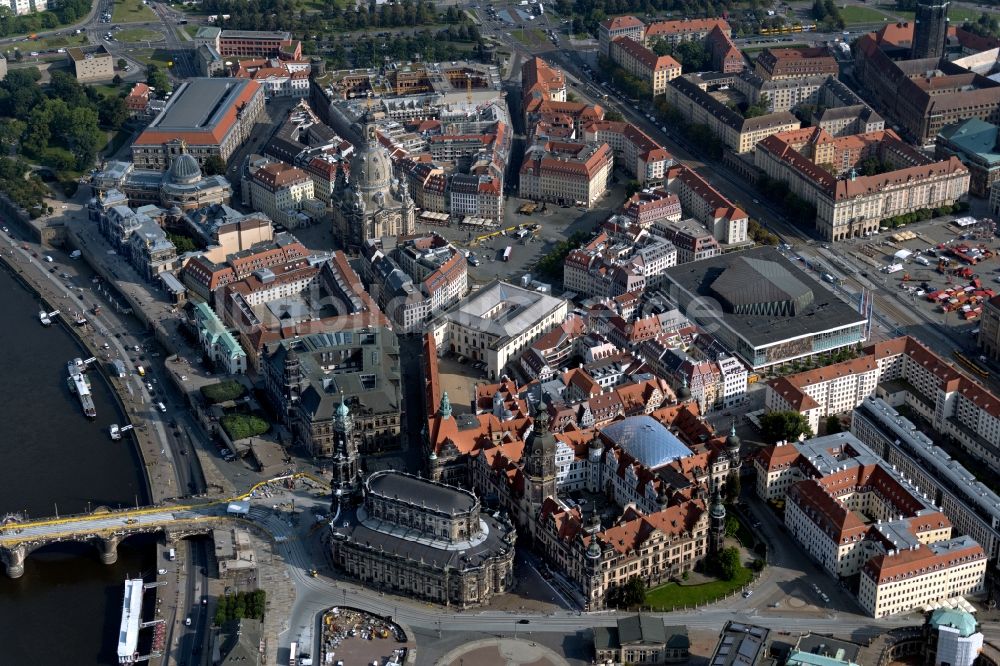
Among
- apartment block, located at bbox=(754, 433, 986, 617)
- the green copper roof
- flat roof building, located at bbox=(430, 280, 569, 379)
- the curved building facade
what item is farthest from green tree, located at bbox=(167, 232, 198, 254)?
the green copper roof

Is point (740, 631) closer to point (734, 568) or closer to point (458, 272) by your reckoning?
point (734, 568)

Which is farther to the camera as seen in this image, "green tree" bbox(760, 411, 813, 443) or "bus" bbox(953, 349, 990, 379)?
"bus" bbox(953, 349, 990, 379)

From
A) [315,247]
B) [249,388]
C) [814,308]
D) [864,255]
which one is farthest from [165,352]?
[864,255]

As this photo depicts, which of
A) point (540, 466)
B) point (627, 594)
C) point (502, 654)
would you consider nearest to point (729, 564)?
point (627, 594)

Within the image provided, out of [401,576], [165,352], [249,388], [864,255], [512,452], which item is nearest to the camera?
[401,576]

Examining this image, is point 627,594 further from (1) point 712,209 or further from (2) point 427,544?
(1) point 712,209

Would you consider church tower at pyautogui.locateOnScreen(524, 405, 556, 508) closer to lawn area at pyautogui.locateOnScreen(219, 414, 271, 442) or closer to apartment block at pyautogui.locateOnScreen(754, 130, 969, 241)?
lawn area at pyautogui.locateOnScreen(219, 414, 271, 442)
